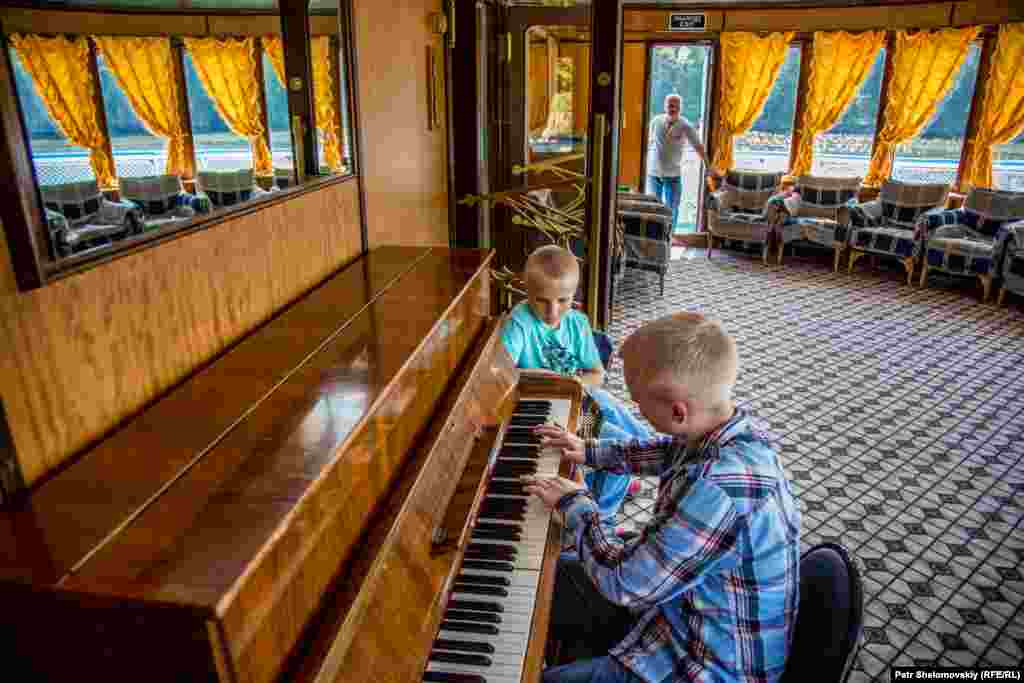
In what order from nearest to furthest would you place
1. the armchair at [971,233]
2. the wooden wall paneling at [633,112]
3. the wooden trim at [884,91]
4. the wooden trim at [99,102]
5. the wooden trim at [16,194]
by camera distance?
1. the wooden trim at [16,194]
2. the wooden trim at [99,102]
3. the armchair at [971,233]
4. the wooden trim at [884,91]
5. the wooden wall paneling at [633,112]

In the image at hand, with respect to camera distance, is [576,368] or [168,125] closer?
[168,125]

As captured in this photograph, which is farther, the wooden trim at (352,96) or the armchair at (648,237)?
the armchair at (648,237)

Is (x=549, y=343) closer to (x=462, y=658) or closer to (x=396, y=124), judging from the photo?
(x=396, y=124)

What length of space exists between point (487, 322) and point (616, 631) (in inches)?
37.1

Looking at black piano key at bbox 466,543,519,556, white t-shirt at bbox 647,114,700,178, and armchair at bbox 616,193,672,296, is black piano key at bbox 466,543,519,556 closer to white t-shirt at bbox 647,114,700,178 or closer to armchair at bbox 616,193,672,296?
armchair at bbox 616,193,672,296

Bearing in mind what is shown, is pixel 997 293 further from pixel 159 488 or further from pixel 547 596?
pixel 159 488

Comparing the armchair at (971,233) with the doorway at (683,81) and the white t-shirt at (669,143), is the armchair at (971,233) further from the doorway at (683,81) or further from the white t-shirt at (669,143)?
the doorway at (683,81)

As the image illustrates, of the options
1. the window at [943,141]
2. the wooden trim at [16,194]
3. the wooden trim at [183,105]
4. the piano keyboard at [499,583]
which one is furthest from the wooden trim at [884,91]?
the wooden trim at [16,194]

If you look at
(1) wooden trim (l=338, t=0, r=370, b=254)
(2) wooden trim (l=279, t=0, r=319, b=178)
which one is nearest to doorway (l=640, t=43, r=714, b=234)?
(1) wooden trim (l=338, t=0, r=370, b=254)

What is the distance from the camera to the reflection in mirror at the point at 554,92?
456 cm

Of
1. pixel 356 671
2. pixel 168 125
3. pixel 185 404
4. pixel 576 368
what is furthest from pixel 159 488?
pixel 576 368

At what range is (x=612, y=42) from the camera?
342cm

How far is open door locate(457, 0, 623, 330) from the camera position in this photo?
11.6 feet

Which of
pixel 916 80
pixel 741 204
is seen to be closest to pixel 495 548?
pixel 741 204
